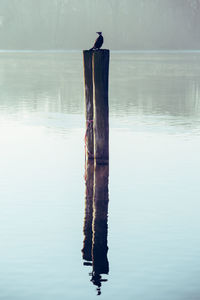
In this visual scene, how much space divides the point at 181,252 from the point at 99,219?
106 inches

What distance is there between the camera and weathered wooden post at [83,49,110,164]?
19.2 m

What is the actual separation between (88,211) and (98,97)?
397 centimetres

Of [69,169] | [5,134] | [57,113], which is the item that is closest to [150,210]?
[69,169]

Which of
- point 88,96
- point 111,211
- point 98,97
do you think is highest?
point 98,97

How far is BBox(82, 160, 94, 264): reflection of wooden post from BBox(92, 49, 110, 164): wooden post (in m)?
0.84

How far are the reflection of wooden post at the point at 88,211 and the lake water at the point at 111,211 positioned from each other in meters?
0.12

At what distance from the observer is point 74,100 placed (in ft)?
160

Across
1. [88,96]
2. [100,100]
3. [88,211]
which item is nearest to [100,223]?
[88,211]

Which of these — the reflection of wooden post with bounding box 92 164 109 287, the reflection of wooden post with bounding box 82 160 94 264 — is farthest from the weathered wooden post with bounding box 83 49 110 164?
the reflection of wooden post with bounding box 82 160 94 264

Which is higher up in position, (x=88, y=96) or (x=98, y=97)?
(x=98, y=97)

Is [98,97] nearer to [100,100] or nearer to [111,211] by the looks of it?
[100,100]

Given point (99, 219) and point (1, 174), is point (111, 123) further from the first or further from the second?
point (99, 219)

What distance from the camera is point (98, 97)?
19.7 metres

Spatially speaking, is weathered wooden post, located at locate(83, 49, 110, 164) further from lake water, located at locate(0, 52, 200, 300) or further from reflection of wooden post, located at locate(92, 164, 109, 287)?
lake water, located at locate(0, 52, 200, 300)
